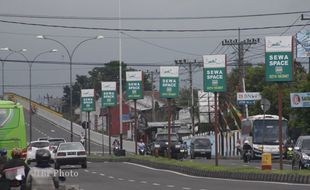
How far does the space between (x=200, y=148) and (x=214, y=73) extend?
104ft

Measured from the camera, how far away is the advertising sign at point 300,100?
61.9 meters

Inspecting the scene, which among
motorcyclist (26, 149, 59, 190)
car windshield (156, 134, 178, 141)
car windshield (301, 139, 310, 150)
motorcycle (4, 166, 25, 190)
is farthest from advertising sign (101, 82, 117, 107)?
motorcyclist (26, 149, 59, 190)

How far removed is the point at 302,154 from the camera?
33938mm

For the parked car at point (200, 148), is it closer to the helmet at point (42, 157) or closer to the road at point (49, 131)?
the road at point (49, 131)

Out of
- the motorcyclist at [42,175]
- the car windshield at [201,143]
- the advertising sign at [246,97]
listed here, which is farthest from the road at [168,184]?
the advertising sign at [246,97]

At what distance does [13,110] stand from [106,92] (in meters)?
29.5

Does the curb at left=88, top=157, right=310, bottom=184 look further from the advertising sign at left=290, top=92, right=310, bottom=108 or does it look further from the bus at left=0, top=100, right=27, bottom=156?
the advertising sign at left=290, top=92, right=310, bottom=108

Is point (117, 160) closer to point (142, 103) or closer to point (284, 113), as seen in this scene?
point (284, 113)

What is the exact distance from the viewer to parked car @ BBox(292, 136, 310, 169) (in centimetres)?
3375

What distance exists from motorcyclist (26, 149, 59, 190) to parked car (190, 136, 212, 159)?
54282 millimetres

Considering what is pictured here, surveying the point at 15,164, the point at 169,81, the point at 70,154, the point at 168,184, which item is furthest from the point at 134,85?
the point at 15,164

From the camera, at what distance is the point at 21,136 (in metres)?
31.9

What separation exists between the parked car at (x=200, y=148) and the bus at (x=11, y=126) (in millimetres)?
36004

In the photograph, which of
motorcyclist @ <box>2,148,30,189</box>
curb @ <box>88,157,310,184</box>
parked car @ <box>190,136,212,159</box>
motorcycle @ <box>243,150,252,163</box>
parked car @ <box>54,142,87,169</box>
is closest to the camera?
motorcyclist @ <box>2,148,30,189</box>
